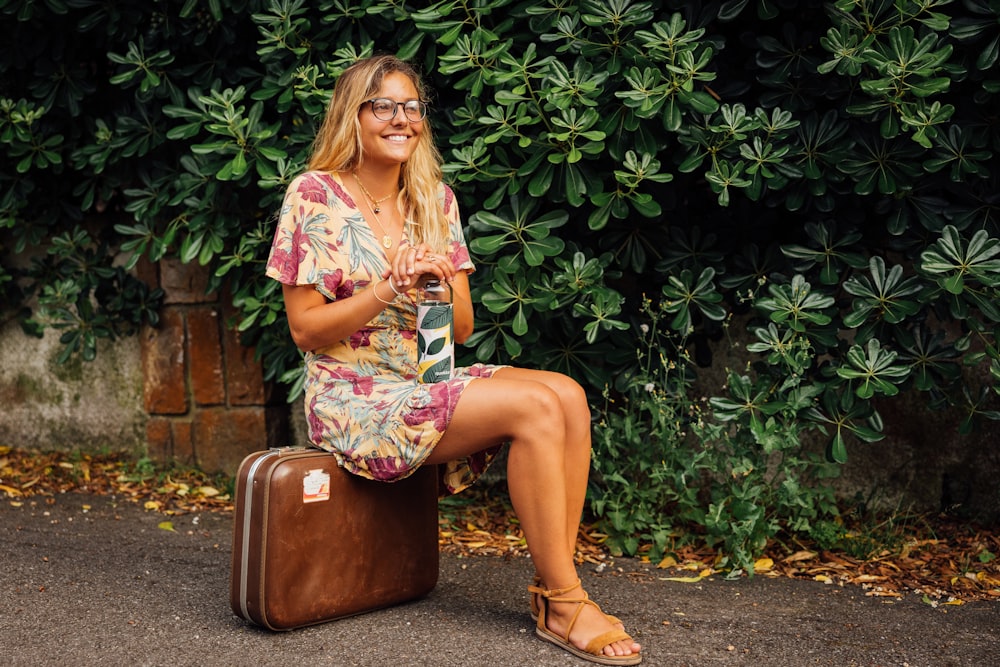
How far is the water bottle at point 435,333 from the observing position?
2.93 metres

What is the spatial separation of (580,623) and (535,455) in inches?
17.8

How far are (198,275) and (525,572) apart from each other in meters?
2.16

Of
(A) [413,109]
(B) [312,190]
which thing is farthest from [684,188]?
(B) [312,190]

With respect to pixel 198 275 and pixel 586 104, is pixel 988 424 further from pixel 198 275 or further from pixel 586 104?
pixel 198 275

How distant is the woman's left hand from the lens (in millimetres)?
2781

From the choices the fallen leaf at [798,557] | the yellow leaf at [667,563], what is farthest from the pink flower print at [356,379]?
the fallen leaf at [798,557]

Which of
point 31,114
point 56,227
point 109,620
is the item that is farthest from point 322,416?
point 56,227

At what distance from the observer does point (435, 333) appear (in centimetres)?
296

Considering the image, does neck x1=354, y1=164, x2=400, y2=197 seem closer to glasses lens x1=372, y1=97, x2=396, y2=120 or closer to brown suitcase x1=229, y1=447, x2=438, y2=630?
glasses lens x1=372, y1=97, x2=396, y2=120

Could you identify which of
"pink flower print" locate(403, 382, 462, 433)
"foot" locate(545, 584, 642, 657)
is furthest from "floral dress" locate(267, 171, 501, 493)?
"foot" locate(545, 584, 642, 657)

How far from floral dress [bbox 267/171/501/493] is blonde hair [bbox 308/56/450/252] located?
8 centimetres

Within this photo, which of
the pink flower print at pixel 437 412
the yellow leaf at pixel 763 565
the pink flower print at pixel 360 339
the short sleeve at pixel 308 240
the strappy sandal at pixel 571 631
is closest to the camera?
the strappy sandal at pixel 571 631

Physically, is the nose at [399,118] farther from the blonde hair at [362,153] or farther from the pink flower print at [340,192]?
the pink flower print at [340,192]

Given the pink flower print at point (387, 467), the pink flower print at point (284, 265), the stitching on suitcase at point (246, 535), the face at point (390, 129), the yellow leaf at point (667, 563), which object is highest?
the face at point (390, 129)
